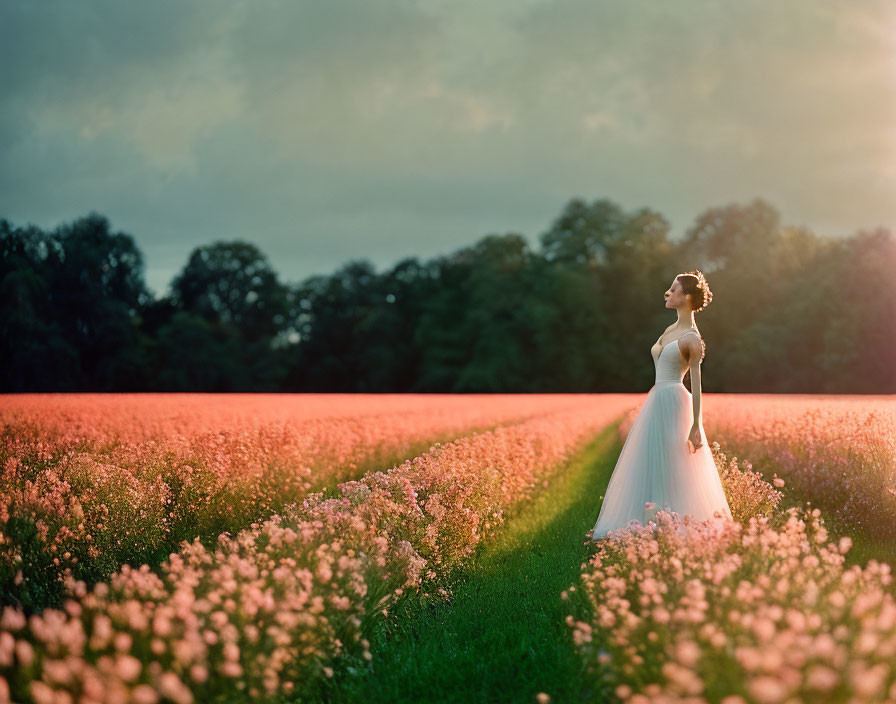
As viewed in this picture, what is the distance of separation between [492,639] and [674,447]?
2.70 metres

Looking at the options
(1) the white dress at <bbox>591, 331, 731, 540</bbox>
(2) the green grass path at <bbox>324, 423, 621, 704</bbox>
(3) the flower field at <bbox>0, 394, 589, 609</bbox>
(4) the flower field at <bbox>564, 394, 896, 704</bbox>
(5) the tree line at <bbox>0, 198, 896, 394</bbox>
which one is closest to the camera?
(4) the flower field at <bbox>564, 394, 896, 704</bbox>

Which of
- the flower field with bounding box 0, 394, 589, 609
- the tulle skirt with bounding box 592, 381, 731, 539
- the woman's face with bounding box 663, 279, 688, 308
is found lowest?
the flower field with bounding box 0, 394, 589, 609

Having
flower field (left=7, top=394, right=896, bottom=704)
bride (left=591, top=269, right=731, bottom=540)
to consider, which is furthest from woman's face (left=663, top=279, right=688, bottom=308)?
flower field (left=7, top=394, right=896, bottom=704)

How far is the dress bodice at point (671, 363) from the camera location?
255 inches

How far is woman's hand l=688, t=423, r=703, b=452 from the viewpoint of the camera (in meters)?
6.31

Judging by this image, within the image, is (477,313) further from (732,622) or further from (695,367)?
(732,622)

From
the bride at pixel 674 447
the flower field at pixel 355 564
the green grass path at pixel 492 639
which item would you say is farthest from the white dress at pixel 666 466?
the green grass path at pixel 492 639

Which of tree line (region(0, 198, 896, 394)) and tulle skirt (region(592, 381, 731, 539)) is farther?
tree line (region(0, 198, 896, 394))

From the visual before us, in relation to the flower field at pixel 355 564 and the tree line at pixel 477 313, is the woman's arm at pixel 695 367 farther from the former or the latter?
the tree line at pixel 477 313

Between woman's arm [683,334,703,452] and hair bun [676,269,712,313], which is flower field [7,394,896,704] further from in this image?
A: hair bun [676,269,712,313]

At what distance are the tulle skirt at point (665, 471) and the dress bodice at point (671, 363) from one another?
0.08 metres

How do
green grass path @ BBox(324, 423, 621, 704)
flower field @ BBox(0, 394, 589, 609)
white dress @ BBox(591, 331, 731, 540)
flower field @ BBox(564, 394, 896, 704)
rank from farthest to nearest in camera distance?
white dress @ BBox(591, 331, 731, 540) → flower field @ BBox(0, 394, 589, 609) → green grass path @ BBox(324, 423, 621, 704) → flower field @ BBox(564, 394, 896, 704)

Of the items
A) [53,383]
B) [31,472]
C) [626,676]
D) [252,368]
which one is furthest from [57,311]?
[626,676]

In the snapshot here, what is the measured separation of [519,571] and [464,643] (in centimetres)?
170
